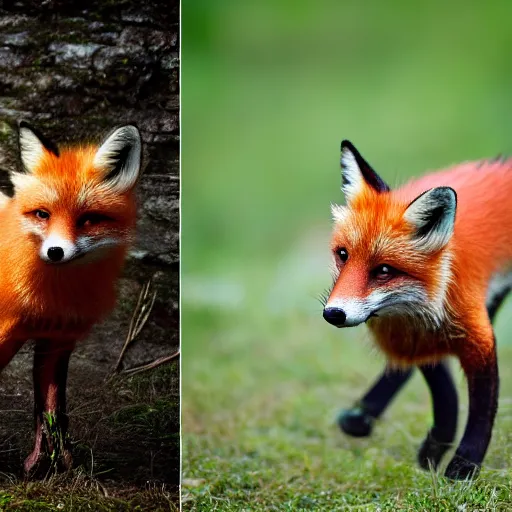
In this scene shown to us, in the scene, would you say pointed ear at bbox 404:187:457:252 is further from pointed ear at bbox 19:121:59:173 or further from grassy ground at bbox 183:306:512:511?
pointed ear at bbox 19:121:59:173

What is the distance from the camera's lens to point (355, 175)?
3771 millimetres

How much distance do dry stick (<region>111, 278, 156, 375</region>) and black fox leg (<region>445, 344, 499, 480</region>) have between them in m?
1.59

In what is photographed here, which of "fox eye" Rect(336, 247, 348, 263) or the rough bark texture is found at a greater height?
the rough bark texture

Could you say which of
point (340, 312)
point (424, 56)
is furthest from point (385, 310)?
point (424, 56)

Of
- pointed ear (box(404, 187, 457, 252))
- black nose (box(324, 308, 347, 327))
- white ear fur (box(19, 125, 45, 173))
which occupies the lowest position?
black nose (box(324, 308, 347, 327))

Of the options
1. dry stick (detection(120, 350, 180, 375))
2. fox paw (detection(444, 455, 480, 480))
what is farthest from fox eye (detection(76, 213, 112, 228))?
fox paw (detection(444, 455, 480, 480))

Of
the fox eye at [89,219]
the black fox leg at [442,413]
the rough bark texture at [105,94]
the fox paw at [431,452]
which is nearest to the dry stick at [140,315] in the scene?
the rough bark texture at [105,94]

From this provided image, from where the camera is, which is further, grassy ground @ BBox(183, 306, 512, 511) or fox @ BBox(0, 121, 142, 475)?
grassy ground @ BBox(183, 306, 512, 511)

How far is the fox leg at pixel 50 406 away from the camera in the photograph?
3.82m

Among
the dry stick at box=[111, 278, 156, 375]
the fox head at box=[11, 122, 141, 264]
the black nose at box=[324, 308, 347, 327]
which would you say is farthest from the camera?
the dry stick at box=[111, 278, 156, 375]

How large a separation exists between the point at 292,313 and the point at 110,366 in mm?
2599

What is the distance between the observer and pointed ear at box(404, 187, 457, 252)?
3.54m

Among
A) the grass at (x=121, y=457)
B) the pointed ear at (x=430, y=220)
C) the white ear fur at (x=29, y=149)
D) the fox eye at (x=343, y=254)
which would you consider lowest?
the grass at (x=121, y=457)

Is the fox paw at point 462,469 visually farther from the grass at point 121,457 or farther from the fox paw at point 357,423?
the grass at point 121,457
